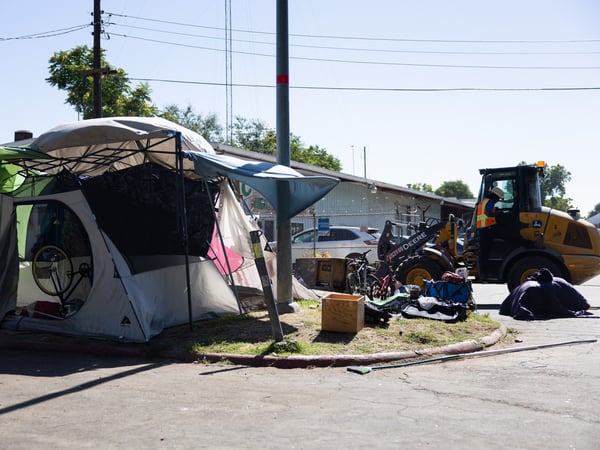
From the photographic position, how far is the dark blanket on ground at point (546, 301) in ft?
37.9

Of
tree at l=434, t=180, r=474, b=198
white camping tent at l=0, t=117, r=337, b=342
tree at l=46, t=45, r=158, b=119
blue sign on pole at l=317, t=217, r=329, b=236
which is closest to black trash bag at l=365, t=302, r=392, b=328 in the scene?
white camping tent at l=0, t=117, r=337, b=342

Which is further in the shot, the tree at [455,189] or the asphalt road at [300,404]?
the tree at [455,189]

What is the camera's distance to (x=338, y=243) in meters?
21.5

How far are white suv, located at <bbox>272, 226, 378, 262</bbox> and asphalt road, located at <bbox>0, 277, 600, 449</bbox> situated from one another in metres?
13.2

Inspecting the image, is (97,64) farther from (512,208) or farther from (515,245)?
(515,245)

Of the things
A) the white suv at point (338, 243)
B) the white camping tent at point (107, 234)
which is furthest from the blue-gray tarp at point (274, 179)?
the white suv at point (338, 243)

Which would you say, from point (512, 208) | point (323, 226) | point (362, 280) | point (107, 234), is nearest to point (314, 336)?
point (107, 234)

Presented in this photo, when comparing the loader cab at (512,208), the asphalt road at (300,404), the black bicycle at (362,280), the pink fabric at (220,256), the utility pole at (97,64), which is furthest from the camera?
the utility pole at (97,64)

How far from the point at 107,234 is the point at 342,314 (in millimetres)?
3482

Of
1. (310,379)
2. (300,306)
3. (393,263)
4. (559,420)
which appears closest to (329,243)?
(393,263)

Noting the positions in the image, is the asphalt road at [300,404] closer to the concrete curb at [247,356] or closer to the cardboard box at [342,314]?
the concrete curb at [247,356]

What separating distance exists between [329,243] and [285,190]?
1137 centimetres

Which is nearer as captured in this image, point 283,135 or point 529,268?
point 283,135

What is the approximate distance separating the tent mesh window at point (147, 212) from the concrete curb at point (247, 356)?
153cm
